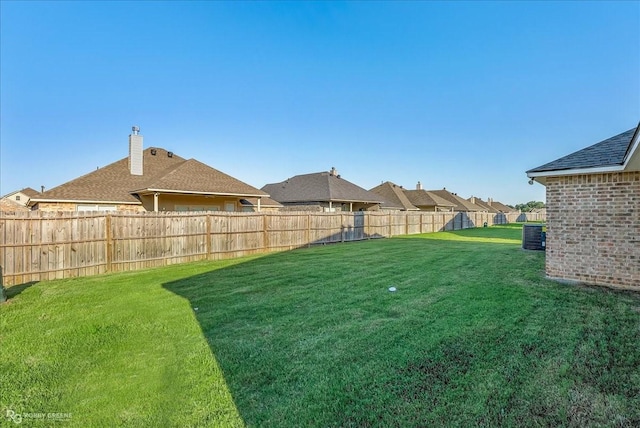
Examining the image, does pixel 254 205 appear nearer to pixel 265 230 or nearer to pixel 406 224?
pixel 265 230

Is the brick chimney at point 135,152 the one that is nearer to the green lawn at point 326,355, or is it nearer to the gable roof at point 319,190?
the green lawn at point 326,355

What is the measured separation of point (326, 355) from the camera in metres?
3.71

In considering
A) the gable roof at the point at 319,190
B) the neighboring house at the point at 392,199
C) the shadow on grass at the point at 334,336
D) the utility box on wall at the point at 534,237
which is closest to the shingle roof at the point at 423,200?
the neighboring house at the point at 392,199

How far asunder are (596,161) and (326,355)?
276 inches

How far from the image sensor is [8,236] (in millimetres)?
7797

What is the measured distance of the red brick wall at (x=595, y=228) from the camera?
248 inches

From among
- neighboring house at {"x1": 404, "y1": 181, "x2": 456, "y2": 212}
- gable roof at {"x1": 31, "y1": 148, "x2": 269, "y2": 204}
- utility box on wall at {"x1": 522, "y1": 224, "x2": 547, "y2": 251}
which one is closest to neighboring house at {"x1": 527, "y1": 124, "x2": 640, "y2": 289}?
utility box on wall at {"x1": 522, "y1": 224, "x2": 547, "y2": 251}

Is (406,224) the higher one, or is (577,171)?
(577,171)

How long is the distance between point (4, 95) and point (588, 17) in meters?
22.5

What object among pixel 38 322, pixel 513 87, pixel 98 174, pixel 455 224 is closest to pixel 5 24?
pixel 98 174

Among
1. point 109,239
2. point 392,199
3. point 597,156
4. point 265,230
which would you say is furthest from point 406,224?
point 109,239

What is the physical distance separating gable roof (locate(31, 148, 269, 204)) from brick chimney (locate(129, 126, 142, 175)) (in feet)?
1.15

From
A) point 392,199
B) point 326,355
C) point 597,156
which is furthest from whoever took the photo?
point 392,199

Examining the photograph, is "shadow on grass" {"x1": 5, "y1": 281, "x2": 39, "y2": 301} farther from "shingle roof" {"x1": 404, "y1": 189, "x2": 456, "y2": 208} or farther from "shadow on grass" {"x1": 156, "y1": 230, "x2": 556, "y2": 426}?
"shingle roof" {"x1": 404, "y1": 189, "x2": 456, "y2": 208}
